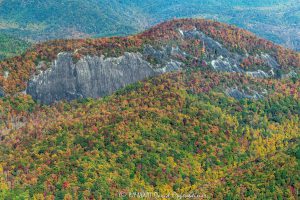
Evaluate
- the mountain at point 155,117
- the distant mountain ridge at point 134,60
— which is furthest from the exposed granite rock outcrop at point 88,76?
the mountain at point 155,117

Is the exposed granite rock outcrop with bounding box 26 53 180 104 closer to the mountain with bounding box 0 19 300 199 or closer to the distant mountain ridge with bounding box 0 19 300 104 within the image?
the distant mountain ridge with bounding box 0 19 300 104

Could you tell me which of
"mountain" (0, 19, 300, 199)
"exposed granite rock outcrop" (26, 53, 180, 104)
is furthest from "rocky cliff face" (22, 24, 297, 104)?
"mountain" (0, 19, 300, 199)

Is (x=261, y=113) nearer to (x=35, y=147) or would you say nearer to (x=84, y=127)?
(x=84, y=127)

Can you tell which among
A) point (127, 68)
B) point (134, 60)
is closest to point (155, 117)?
point (127, 68)

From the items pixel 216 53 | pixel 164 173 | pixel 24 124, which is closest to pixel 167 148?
pixel 164 173

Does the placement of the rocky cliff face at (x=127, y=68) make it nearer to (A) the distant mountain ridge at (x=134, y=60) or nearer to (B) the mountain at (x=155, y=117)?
(A) the distant mountain ridge at (x=134, y=60)
